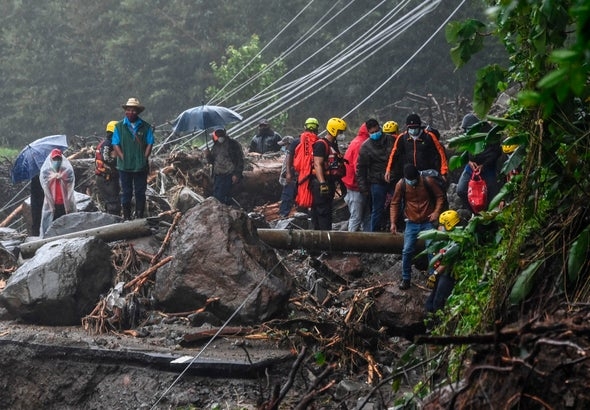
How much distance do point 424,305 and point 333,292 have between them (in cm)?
134

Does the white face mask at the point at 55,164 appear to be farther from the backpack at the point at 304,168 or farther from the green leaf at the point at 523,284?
the green leaf at the point at 523,284

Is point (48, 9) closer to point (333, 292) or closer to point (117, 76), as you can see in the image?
point (117, 76)

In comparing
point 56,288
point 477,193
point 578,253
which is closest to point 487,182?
point 477,193

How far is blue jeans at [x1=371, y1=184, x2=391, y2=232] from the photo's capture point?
38.4 ft

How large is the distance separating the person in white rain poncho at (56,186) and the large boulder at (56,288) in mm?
3088

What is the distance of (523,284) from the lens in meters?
4.37

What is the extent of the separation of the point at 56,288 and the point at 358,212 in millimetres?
3974

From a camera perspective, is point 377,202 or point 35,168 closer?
point 377,202

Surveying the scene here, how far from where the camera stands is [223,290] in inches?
400

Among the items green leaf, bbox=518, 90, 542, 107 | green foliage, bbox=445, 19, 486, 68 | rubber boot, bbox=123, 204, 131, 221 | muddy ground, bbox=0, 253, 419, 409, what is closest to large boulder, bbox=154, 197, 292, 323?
muddy ground, bbox=0, 253, 419, 409

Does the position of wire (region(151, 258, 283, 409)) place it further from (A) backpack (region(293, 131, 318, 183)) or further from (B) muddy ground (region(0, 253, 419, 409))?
(A) backpack (region(293, 131, 318, 183))

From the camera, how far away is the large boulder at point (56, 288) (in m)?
10.7

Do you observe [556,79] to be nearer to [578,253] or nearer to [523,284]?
[578,253]

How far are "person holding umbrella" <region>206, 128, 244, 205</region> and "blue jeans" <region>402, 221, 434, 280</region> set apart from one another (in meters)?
4.77
